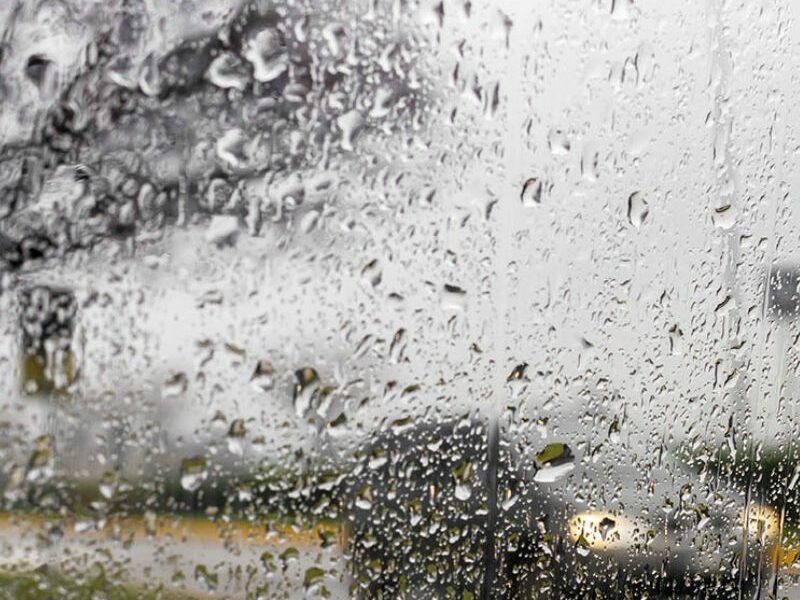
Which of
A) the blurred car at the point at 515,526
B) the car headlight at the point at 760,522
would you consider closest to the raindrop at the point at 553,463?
the blurred car at the point at 515,526

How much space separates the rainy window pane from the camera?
64cm

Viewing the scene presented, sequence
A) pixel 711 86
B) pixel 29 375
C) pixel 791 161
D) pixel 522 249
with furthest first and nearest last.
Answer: pixel 791 161
pixel 711 86
pixel 522 249
pixel 29 375

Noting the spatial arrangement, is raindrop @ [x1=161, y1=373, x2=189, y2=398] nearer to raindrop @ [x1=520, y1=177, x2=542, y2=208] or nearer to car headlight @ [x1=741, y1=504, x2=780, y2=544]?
raindrop @ [x1=520, y1=177, x2=542, y2=208]

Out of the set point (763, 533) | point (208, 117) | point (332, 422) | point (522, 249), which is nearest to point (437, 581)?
point (332, 422)

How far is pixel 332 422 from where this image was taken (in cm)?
78

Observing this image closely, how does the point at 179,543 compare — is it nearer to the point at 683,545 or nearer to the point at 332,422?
the point at 332,422

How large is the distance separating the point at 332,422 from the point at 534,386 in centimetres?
24

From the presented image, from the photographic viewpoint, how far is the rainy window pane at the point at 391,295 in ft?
2.10

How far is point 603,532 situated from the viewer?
3.28 feet

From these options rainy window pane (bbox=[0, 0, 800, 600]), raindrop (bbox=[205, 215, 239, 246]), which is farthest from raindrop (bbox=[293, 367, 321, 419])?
raindrop (bbox=[205, 215, 239, 246])

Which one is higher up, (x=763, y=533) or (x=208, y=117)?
(x=208, y=117)

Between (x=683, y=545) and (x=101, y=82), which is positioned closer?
(x=101, y=82)

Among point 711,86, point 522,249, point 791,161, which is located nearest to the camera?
point 522,249

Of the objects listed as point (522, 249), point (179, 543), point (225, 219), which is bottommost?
point (179, 543)
